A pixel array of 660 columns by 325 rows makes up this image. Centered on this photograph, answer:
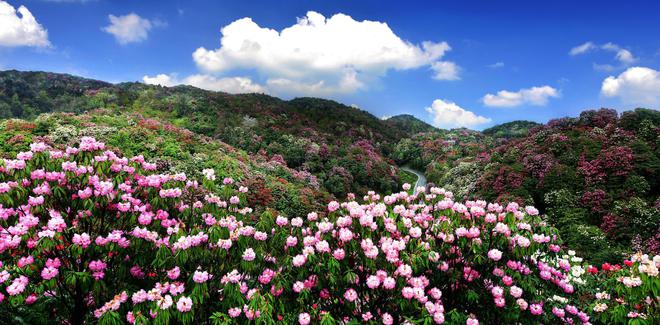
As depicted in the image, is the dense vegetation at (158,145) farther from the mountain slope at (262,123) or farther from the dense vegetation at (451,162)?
the mountain slope at (262,123)

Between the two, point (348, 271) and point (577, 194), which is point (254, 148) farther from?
point (348, 271)

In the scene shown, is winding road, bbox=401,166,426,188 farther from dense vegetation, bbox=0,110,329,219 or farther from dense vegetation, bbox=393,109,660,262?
dense vegetation, bbox=0,110,329,219

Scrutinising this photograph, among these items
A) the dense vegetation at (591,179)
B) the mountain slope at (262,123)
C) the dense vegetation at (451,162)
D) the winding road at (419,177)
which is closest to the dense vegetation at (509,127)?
the mountain slope at (262,123)

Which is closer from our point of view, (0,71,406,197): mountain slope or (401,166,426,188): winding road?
(0,71,406,197): mountain slope

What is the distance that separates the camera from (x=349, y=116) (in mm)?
75250

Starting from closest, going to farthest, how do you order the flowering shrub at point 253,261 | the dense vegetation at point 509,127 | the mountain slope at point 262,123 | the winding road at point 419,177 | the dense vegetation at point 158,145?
the flowering shrub at point 253,261
the dense vegetation at point 158,145
the mountain slope at point 262,123
the winding road at point 419,177
the dense vegetation at point 509,127

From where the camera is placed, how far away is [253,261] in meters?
5.79

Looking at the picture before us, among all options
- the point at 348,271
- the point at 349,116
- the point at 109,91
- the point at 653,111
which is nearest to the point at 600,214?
the point at 653,111

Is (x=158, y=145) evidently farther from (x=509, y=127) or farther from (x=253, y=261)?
(x=509, y=127)

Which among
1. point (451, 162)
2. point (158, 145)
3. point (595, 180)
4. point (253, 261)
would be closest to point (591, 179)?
point (595, 180)

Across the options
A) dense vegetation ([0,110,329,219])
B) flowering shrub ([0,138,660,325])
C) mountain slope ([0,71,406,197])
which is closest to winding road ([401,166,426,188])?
mountain slope ([0,71,406,197])

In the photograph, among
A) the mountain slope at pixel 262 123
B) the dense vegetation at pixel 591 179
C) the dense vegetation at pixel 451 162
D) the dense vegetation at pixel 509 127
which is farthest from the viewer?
the dense vegetation at pixel 509 127

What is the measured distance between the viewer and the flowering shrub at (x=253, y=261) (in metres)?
5.21

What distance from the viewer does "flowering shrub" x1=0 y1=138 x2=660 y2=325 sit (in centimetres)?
521
